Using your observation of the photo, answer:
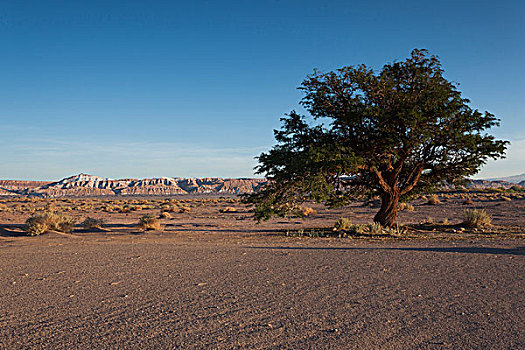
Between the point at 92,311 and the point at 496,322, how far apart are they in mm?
5487

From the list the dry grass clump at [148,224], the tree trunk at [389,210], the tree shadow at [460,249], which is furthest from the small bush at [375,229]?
the dry grass clump at [148,224]

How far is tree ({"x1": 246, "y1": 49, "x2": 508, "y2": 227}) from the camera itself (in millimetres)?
15586

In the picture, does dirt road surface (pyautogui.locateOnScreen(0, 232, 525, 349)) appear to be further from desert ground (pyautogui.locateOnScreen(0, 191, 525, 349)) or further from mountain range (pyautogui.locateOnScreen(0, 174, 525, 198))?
mountain range (pyautogui.locateOnScreen(0, 174, 525, 198))

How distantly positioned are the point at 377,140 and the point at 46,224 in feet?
52.9

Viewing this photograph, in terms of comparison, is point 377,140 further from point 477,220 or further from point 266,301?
point 266,301

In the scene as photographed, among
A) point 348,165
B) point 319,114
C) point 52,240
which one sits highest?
point 319,114

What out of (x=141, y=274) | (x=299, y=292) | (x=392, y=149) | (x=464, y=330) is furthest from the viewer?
(x=392, y=149)

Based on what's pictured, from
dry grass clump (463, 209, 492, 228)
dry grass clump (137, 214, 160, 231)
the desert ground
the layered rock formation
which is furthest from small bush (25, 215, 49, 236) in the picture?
the layered rock formation

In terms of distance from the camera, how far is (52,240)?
611 inches

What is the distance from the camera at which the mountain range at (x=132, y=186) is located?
160m

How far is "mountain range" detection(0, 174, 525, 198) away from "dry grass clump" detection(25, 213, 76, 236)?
136 m

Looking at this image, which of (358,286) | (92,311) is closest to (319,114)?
(358,286)

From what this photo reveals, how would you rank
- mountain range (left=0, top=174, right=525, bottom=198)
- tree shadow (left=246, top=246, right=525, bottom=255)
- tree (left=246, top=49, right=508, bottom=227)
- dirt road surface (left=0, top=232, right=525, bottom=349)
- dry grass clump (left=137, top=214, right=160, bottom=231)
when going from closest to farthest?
dirt road surface (left=0, top=232, right=525, bottom=349) → tree shadow (left=246, top=246, right=525, bottom=255) → tree (left=246, top=49, right=508, bottom=227) → dry grass clump (left=137, top=214, right=160, bottom=231) → mountain range (left=0, top=174, right=525, bottom=198)

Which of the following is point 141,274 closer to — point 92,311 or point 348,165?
point 92,311
